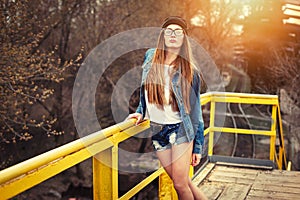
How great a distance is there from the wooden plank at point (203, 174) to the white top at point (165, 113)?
191 cm

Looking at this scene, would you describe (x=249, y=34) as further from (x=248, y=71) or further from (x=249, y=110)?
(x=249, y=110)

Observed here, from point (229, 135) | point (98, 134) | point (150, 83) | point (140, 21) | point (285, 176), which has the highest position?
point (140, 21)

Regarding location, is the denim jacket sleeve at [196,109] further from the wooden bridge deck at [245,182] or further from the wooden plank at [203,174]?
the wooden plank at [203,174]

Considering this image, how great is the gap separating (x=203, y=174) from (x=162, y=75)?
91.6 inches

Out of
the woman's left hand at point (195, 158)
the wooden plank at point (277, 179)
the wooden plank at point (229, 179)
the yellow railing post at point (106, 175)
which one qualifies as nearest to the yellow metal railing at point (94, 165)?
the yellow railing post at point (106, 175)

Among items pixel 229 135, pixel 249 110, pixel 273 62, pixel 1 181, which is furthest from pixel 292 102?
pixel 1 181

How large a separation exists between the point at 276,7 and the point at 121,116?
8.38 meters

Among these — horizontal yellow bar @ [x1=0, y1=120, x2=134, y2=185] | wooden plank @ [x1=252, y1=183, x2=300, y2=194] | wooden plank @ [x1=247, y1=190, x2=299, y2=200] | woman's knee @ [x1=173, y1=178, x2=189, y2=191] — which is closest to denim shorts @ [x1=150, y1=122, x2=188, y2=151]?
woman's knee @ [x1=173, y1=178, x2=189, y2=191]

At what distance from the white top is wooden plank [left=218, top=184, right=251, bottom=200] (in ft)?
5.47

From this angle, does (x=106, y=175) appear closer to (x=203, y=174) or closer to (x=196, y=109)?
(x=196, y=109)

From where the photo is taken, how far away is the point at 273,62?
15.4 meters

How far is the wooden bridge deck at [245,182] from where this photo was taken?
3.88 meters

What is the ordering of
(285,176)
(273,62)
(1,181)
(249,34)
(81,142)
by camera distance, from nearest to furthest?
(1,181) → (81,142) → (285,176) → (273,62) → (249,34)

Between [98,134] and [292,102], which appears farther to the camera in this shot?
[292,102]
